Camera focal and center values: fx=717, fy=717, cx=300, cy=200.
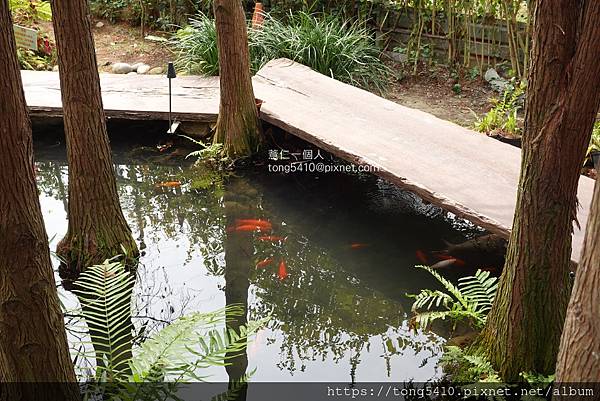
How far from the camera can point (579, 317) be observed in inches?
84.7

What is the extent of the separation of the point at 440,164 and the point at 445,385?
5.83 feet

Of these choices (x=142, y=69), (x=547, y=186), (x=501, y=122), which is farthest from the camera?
(x=142, y=69)

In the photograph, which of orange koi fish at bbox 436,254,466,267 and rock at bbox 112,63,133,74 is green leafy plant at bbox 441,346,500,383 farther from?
rock at bbox 112,63,133,74

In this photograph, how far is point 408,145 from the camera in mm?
5301

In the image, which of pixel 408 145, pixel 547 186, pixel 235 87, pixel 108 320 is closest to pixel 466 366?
pixel 547 186

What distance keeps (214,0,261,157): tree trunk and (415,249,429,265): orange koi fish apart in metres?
2.01

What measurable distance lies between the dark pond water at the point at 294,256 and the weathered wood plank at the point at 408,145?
536 millimetres

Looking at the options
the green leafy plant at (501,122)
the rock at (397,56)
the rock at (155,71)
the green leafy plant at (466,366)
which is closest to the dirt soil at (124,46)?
the rock at (155,71)

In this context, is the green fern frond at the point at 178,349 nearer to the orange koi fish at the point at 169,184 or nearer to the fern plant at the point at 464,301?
the fern plant at the point at 464,301

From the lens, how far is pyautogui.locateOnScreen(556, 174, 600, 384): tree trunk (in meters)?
2.05

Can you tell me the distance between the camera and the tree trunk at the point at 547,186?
285 cm

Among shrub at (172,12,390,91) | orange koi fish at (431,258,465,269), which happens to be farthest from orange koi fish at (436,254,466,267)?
shrub at (172,12,390,91)

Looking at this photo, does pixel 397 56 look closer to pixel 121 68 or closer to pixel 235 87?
pixel 235 87

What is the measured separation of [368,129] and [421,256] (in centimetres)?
125
